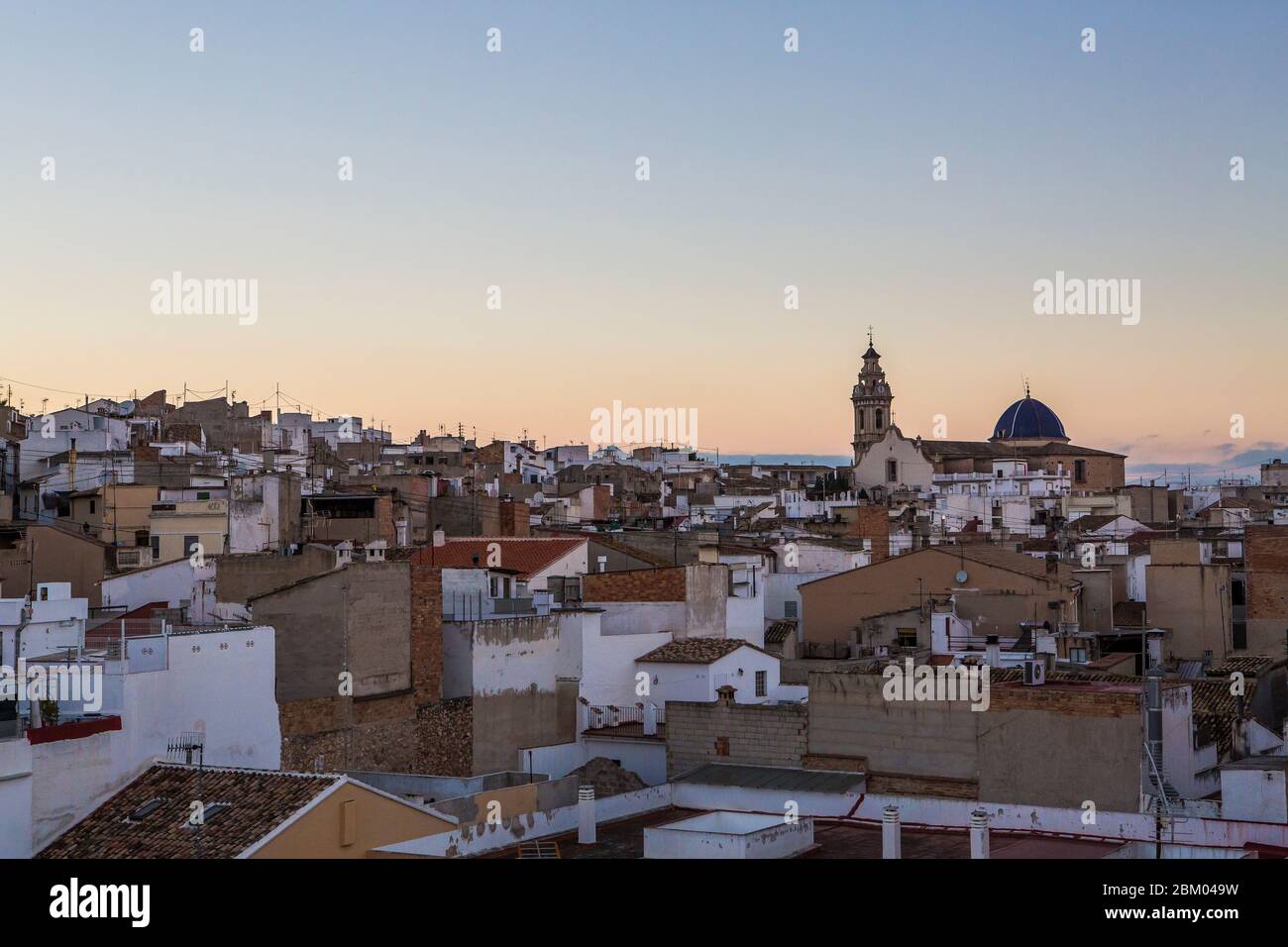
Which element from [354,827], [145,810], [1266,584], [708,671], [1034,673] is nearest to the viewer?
[354,827]

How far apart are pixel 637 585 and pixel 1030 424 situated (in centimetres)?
6444

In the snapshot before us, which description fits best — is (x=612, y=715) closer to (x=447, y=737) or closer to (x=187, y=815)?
(x=447, y=737)

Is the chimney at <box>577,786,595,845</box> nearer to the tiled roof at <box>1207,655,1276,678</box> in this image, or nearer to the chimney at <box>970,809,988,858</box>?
the chimney at <box>970,809,988,858</box>

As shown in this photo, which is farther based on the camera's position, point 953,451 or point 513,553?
point 953,451

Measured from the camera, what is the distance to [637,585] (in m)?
24.8

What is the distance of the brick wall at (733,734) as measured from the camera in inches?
734

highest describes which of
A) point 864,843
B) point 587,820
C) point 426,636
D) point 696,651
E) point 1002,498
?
point 1002,498

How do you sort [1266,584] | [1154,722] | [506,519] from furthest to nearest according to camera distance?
[506,519] → [1266,584] → [1154,722]

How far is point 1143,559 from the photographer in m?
35.3

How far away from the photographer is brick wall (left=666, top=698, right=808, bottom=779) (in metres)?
18.6

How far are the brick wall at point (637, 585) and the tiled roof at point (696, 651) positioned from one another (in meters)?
1.05

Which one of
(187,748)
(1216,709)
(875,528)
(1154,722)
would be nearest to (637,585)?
(1216,709)

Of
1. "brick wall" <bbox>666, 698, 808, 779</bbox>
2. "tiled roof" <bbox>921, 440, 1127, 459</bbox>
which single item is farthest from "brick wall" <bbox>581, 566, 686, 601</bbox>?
"tiled roof" <bbox>921, 440, 1127, 459</bbox>
